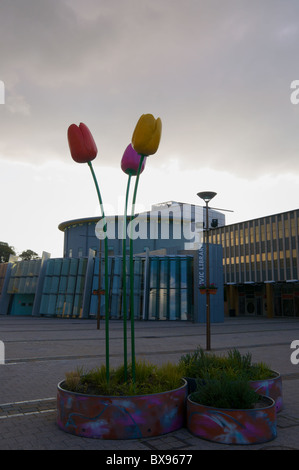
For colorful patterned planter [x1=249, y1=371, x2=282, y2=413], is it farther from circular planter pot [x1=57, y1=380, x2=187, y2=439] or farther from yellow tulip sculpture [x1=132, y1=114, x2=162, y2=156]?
yellow tulip sculpture [x1=132, y1=114, x2=162, y2=156]

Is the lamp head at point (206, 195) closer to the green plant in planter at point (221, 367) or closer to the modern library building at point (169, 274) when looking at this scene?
the green plant in planter at point (221, 367)

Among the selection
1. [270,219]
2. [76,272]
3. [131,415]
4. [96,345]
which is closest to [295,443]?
[131,415]

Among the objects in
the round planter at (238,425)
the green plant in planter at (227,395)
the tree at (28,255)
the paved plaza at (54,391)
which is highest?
the tree at (28,255)

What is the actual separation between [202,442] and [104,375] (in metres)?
2.24

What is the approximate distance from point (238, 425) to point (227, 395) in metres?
0.51

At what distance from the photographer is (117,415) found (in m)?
6.28

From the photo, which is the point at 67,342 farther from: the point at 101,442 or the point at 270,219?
the point at 270,219

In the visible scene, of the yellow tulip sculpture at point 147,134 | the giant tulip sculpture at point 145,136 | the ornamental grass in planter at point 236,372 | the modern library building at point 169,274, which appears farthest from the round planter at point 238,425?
the modern library building at point 169,274

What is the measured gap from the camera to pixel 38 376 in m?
11.3

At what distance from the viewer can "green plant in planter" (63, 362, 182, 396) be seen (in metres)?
6.81

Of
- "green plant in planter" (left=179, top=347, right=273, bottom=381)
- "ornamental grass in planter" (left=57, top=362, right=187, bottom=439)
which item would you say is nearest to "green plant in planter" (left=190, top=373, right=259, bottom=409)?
"ornamental grass in planter" (left=57, top=362, right=187, bottom=439)

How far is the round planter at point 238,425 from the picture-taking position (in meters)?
6.03

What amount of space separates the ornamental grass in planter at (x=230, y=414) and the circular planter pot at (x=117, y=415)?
520 millimetres

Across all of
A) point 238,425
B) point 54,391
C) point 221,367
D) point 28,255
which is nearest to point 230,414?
point 238,425
